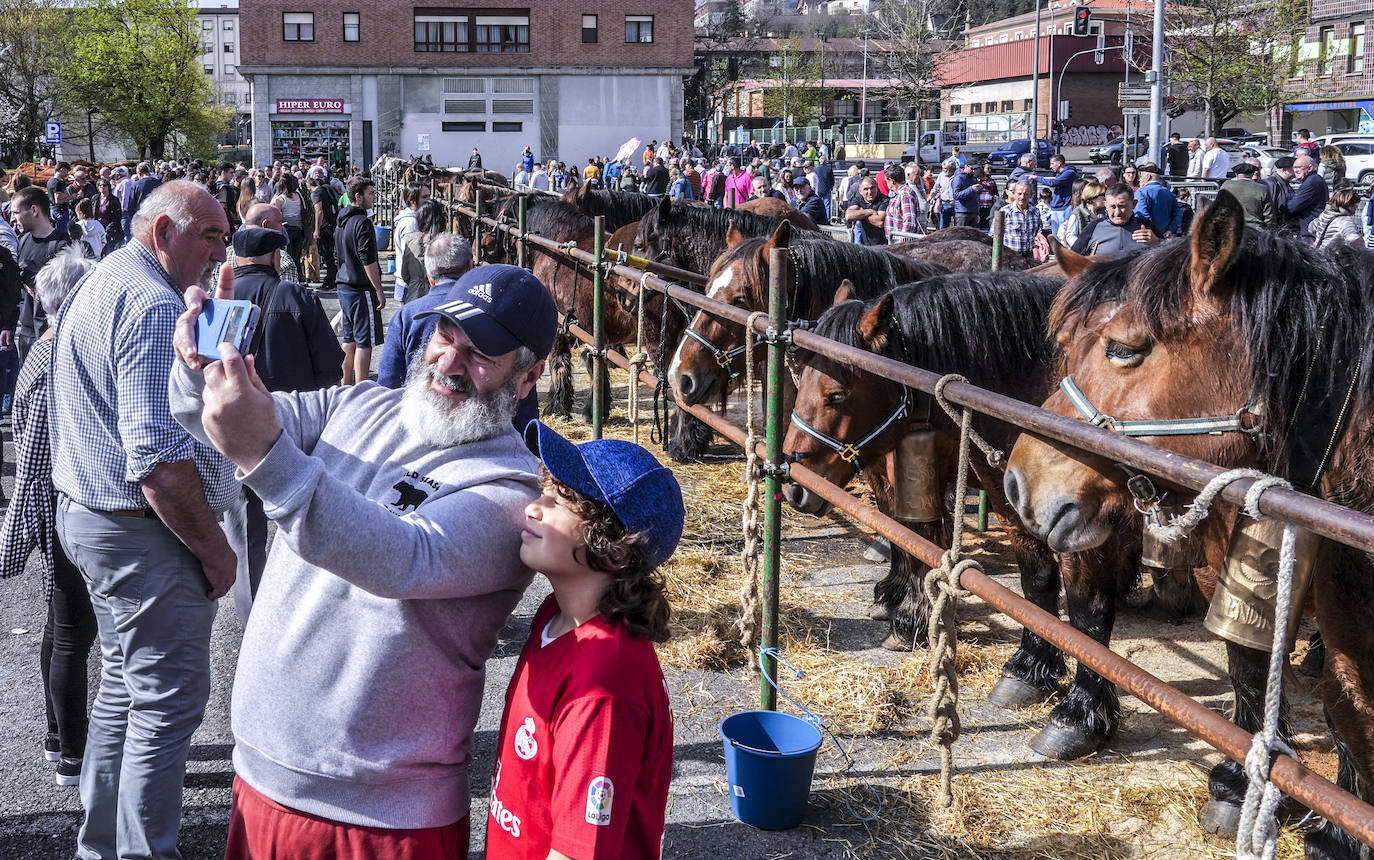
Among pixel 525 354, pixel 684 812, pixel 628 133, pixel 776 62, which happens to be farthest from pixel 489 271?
pixel 776 62

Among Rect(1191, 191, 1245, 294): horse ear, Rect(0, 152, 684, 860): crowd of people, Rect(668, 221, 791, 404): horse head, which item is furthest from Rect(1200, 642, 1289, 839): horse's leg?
Rect(668, 221, 791, 404): horse head

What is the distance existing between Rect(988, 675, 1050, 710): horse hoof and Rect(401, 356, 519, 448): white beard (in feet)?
10.4

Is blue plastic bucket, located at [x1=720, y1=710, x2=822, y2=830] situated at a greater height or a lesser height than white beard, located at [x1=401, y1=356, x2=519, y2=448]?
lesser

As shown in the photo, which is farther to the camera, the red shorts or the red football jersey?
the red shorts

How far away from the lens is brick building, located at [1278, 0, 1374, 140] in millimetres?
48094

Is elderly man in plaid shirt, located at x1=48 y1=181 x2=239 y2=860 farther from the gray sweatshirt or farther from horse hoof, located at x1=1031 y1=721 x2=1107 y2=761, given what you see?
horse hoof, located at x1=1031 y1=721 x2=1107 y2=761

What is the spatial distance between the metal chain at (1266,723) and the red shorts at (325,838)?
1432 millimetres

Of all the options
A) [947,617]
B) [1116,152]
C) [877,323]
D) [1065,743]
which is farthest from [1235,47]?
[947,617]

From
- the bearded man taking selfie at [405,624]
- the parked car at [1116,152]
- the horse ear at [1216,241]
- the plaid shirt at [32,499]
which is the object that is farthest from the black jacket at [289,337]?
the parked car at [1116,152]

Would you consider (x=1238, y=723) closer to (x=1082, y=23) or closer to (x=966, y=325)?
(x=966, y=325)

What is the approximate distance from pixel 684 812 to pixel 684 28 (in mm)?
58899

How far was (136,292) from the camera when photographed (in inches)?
A: 123

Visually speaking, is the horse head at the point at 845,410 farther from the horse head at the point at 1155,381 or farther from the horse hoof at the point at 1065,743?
the horse head at the point at 1155,381

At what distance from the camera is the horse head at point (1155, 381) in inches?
110
